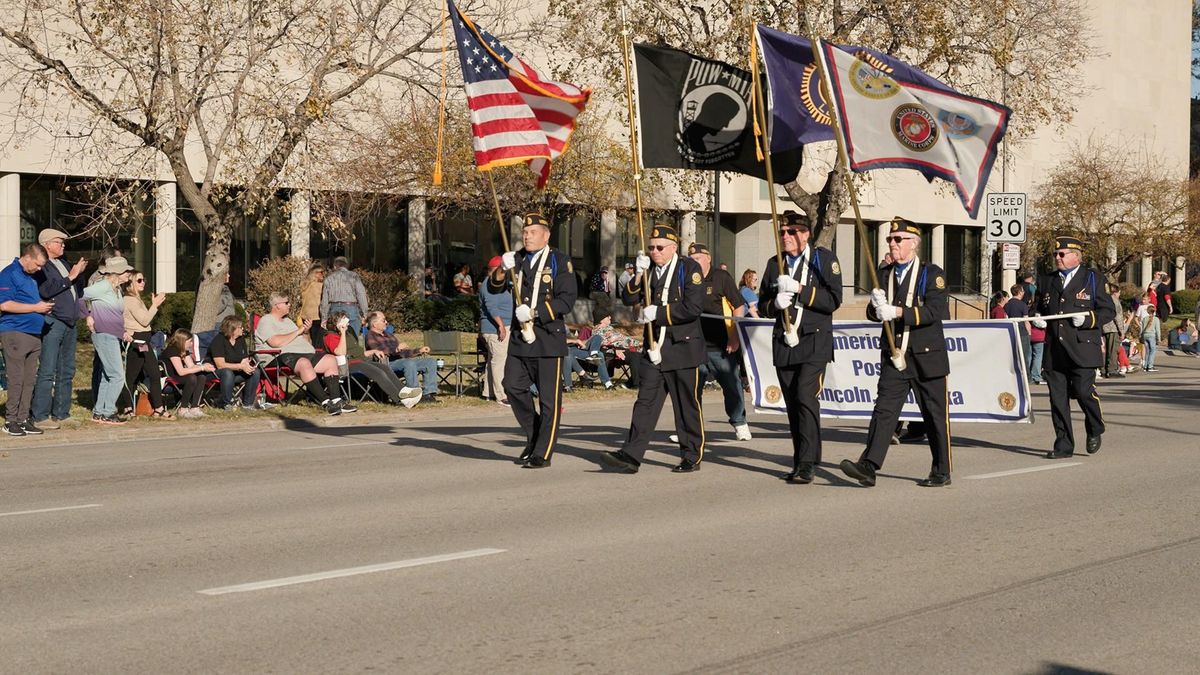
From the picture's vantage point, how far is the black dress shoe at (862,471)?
1127cm

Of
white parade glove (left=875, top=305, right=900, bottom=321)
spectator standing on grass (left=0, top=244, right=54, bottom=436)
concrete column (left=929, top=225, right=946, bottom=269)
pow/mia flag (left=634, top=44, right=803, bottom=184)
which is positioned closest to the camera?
white parade glove (left=875, top=305, right=900, bottom=321)

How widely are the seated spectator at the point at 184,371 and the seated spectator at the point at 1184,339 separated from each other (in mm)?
25576

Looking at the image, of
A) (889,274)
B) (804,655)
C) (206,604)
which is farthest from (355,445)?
(804,655)

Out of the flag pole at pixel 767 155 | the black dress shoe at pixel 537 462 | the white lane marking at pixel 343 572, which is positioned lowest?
the white lane marking at pixel 343 572

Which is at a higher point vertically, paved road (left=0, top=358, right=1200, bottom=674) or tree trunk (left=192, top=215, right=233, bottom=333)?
tree trunk (left=192, top=215, right=233, bottom=333)

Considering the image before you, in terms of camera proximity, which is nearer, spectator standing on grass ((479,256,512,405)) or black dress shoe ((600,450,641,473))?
black dress shoe ((600,450,641,473))

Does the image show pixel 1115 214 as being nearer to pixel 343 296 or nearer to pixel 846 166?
pixel 343 296

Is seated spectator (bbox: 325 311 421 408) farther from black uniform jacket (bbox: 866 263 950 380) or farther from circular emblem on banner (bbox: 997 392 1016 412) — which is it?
black uniform jacket (bbox: 866 263 950 380)

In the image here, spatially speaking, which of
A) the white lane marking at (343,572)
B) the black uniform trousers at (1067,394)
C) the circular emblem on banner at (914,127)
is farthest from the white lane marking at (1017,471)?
the white lane marking at (343,572)

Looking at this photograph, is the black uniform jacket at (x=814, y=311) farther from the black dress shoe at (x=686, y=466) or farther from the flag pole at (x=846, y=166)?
the black dress shoe at (x=686, y=466)

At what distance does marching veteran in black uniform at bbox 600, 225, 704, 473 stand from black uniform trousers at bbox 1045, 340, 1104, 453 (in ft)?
11.7

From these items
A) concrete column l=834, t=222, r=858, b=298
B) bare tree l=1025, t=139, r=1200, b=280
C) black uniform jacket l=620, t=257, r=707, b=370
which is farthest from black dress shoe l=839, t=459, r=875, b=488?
concrete column l=834, t=222, r=858, b=298

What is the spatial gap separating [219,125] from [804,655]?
89.5ft

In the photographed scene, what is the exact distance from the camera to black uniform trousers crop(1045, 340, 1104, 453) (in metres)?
13.6
